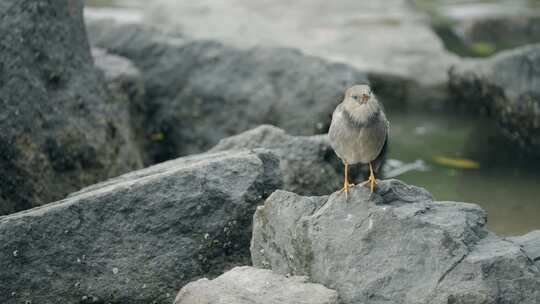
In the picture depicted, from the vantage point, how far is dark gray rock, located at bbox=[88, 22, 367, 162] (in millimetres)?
7664

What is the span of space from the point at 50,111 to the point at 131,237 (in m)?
1.73

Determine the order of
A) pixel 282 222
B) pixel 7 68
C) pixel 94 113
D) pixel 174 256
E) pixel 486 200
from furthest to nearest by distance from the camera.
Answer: pixel 486 200
pixel 94 113
pixel 7 68
pixel 174 256
pixel 282 222

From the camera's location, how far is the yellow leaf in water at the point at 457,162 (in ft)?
27.0

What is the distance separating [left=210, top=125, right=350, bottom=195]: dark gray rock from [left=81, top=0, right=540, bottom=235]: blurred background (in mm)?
1624

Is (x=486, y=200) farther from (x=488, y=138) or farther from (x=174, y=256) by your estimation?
(x=174, y=256)

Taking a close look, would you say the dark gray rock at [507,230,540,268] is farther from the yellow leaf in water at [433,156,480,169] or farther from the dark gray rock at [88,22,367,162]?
the yellow leaf in water at [433,156,480,169]

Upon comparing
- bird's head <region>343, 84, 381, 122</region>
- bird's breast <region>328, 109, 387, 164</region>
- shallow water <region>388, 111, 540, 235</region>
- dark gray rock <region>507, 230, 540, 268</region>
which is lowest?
shallow water <region>388, 111, 540, 235</region>

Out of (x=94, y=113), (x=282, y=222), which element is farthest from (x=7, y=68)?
(x=282, y=222)

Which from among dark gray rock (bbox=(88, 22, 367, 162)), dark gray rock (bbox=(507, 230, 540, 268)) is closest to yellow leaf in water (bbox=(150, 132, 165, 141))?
dark gray rock (bbox=(88, 22, 367, 162))

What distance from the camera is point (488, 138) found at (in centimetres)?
876

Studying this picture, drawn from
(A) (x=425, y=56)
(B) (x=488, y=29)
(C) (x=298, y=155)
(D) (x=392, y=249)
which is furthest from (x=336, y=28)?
(D) (x=392, y=249)

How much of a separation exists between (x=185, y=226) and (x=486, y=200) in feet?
11.6

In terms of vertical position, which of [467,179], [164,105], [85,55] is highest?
[85,55]

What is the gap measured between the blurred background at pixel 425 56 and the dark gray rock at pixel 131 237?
2.87 meters
